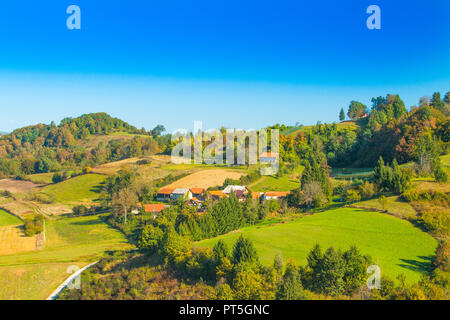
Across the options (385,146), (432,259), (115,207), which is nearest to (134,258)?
(115,207)

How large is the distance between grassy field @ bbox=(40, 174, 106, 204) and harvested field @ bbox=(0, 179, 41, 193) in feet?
23.9

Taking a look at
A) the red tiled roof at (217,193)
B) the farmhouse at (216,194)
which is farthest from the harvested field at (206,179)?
the farmhouse at (216,194)

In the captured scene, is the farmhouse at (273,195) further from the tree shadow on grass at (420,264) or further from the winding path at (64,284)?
the winding path at (64,284)

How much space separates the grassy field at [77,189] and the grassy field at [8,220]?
1207 centimetres

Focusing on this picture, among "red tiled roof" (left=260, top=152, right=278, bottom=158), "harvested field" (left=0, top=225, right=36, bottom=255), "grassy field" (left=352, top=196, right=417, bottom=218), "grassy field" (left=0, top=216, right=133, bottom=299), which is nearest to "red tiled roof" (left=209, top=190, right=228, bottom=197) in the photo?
"grassy field" (left=0, top=216, right=133, bottom=299)

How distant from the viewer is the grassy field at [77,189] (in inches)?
3009

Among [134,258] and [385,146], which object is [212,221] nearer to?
[134,258]

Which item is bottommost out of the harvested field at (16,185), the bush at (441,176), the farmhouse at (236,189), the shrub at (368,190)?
the harvested field at (16,185)

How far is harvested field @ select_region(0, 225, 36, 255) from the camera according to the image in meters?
44.2

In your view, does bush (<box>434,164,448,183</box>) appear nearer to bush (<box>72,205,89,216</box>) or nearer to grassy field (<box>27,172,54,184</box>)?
bush (<box>72,205,89,216</box>)
